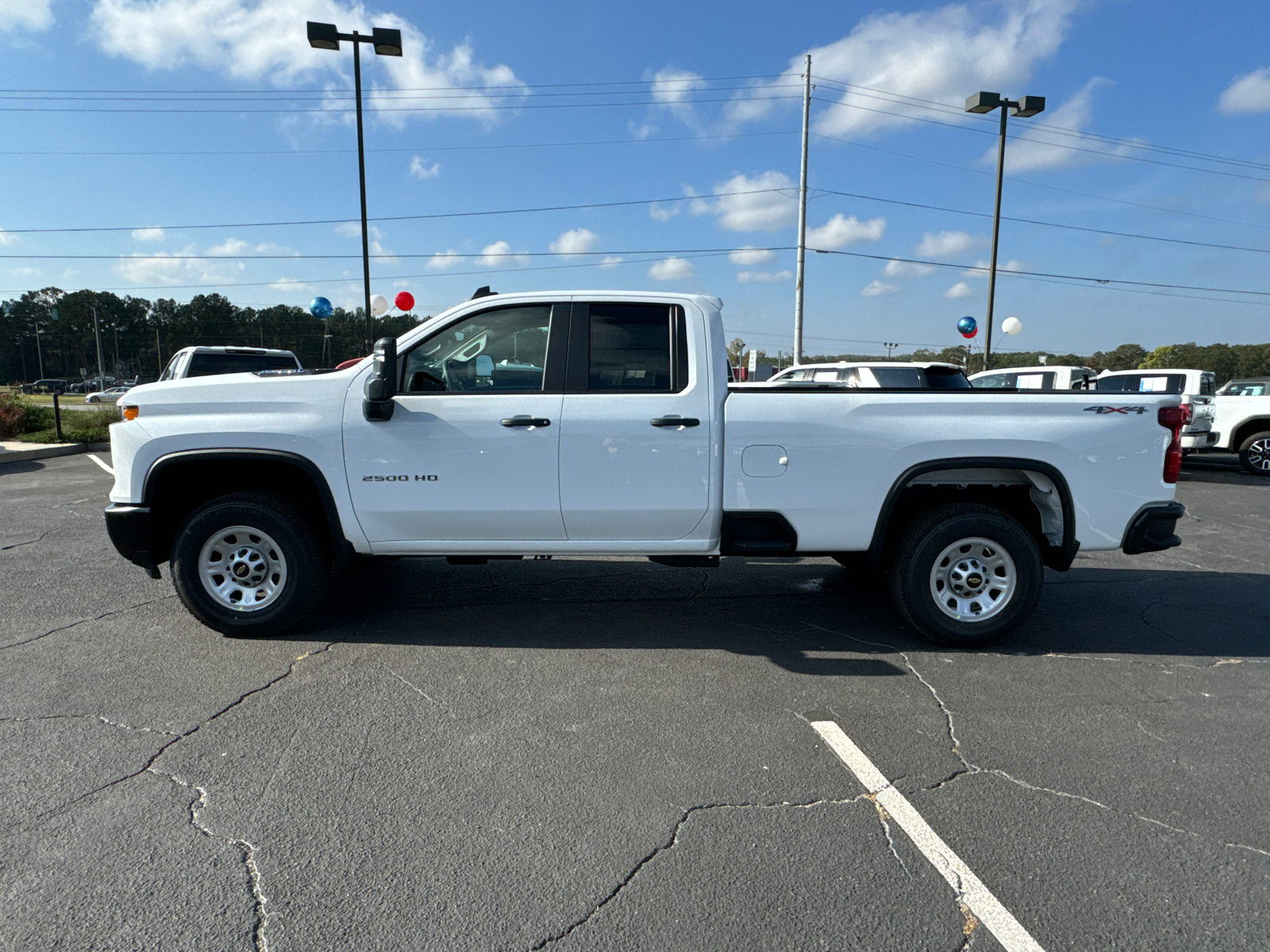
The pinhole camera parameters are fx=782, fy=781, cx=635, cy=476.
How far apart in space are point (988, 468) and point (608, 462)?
2267 mm

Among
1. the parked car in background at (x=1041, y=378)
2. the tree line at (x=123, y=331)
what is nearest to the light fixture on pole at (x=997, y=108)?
the parked car in background at (x=1041, y=378)

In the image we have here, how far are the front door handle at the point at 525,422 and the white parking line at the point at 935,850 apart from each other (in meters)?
2.18

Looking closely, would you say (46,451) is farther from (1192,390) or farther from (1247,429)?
(1247,429)

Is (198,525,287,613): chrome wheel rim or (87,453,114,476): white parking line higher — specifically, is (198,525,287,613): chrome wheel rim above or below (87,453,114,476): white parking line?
above

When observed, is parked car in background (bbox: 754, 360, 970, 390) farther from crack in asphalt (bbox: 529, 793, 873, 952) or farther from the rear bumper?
crack in asphalt (bbox: 529, 793, 873, 952)

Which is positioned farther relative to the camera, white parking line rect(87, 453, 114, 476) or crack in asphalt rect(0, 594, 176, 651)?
white parking line rect(87, 453, 114, 476)

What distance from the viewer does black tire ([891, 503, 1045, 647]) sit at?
4.62 metres

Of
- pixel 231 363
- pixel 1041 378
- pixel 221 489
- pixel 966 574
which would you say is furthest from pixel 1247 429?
pixel 231 363

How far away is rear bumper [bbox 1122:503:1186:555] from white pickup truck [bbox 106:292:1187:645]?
0.01m

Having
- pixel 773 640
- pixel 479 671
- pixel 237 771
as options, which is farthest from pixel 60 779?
pixel 773 640

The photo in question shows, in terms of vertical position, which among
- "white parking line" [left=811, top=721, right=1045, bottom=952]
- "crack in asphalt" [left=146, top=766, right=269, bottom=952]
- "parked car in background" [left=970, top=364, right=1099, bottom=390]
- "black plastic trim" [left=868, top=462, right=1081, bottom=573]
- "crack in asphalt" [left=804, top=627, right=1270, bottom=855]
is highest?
"parked car in background" [left=970, top=364, right=1099, bottom=390]

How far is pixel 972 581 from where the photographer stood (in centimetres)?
475

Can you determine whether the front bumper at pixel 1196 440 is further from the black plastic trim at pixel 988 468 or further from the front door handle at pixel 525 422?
the front door handle at pixel 525 422

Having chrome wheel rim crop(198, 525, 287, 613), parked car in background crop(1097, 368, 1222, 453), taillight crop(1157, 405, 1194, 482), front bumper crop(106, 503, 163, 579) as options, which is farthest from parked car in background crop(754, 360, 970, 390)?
front bumper crop(106, 503, 163, 579)
